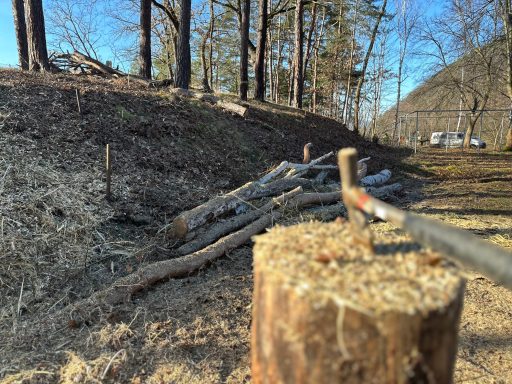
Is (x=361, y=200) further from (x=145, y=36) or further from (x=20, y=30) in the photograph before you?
(x=20, y=30)

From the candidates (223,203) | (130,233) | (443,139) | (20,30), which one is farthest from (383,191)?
(443,139)

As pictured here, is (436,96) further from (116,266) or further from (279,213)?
(116,266)

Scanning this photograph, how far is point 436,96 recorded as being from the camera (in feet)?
92.7

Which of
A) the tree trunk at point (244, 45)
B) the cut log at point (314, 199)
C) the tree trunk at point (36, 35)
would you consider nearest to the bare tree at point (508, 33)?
the tree trunk at point (244, 45)

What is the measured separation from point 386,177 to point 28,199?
8.40 m

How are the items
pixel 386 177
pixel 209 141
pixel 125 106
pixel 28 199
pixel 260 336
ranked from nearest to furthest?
pixel 260 336 → pixel 28 199 → pixel 125 106 → pixel 209 141 → pixel 386 177

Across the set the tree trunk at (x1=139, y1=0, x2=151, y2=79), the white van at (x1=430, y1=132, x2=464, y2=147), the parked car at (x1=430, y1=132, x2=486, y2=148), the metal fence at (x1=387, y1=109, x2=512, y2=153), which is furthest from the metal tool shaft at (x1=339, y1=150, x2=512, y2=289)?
the white van at (x1=430, y1=132, x2=464, y2=147)

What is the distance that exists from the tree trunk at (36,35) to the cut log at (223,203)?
735cm

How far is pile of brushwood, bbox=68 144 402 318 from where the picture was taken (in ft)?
12.5

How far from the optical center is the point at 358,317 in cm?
107

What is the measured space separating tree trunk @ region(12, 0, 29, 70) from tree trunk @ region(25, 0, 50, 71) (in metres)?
1.42

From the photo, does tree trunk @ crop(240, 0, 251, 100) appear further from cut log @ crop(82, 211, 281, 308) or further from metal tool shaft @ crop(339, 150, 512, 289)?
metal tool shaft @ crop(339, 150, 512, 289)

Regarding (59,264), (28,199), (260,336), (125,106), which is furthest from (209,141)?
(260,336)

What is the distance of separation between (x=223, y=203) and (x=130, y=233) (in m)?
1.32
